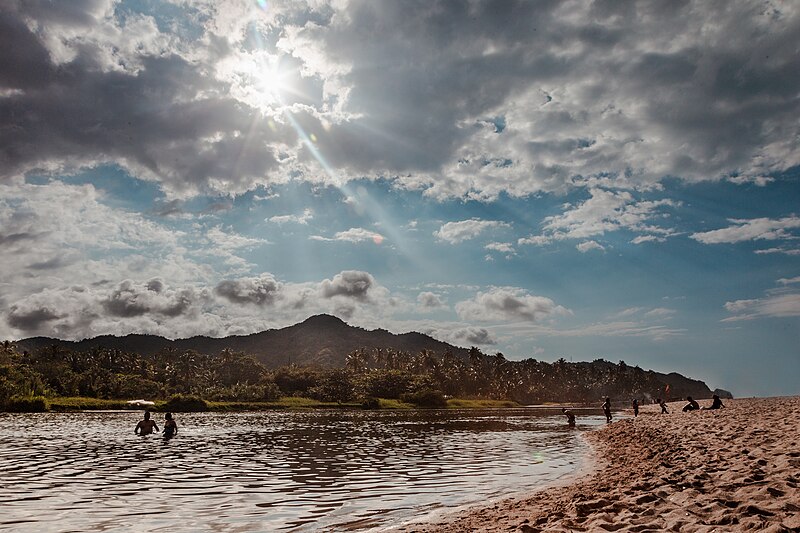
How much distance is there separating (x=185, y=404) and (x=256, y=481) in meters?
99.8

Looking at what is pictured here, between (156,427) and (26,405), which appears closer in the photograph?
(156,427)

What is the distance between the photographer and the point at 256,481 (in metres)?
21.2

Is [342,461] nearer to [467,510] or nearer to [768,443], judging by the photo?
[467,510]

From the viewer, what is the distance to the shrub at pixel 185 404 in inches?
4304

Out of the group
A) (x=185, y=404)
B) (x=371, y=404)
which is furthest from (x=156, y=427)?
(x=371, y=404)

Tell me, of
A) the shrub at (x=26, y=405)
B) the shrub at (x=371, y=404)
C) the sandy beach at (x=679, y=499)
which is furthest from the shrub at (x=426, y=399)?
the sandy beach at (x=679, y=499)

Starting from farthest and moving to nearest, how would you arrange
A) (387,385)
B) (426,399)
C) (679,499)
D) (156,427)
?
(387,385)
(426,399)
(156,427)
(679,499)

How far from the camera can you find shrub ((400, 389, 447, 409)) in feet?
468

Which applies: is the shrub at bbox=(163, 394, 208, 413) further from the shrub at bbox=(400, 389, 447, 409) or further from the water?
the water

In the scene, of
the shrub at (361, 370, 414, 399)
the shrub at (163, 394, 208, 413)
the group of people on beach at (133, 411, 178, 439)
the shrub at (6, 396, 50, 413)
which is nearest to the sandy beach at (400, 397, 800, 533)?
the group of people on beach at (133, 411, 178, 439)

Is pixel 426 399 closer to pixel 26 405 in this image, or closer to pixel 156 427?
pixel 26 405

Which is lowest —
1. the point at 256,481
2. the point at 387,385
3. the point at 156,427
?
the point at 256,481

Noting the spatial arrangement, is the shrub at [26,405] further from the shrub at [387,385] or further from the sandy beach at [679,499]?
the sandy beach at [679,499]

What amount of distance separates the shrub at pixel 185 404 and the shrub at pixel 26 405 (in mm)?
21344
